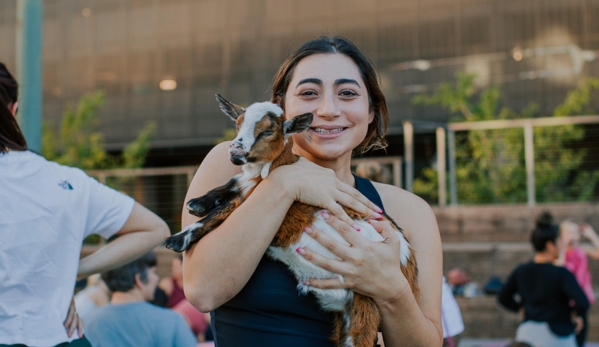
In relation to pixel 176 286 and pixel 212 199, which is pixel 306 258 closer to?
pixel 212 199

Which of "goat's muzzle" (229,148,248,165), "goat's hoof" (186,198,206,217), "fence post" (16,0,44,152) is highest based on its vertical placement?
"fence post" (16,0,44,152)

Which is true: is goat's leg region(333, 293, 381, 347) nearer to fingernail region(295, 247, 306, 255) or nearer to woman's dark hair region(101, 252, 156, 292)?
fingernail region(295, 247, 306, 255)

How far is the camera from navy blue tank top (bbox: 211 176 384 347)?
202 centimetres

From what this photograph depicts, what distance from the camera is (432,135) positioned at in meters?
19.1

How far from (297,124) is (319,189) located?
0.22 metres

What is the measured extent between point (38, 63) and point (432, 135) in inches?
596

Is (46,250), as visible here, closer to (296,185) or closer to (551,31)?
(296,185)

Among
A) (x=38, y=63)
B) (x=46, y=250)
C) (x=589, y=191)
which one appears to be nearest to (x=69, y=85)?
(x=589, y=191)

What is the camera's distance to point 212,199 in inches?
87.0

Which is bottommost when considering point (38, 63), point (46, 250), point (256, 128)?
point (46, 250)

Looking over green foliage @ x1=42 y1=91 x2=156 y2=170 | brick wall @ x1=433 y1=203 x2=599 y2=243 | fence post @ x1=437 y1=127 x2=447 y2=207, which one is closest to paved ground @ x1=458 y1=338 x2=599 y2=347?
brick wall @ x1=433 y1=203 x2=599 y2=243

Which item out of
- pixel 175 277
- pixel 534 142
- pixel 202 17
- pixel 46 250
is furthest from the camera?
pixel 202 17

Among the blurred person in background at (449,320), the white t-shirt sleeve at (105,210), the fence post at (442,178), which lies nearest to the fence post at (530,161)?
the fence post at (442,178)

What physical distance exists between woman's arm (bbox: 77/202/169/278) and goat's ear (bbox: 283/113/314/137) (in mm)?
1007
